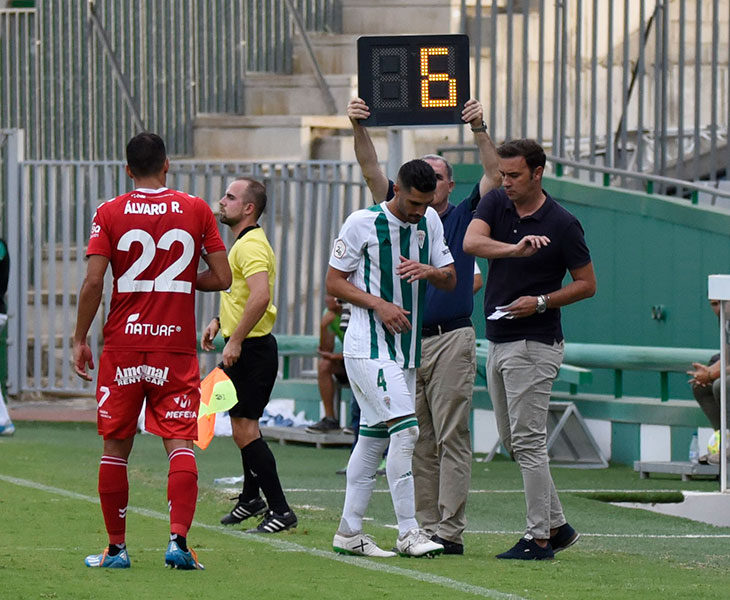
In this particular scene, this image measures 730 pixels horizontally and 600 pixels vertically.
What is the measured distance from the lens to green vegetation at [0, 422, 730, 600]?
7055 millimetres

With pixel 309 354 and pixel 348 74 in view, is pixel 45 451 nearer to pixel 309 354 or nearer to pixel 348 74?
pixel 309 354

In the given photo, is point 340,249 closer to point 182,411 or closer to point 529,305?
point 529,305

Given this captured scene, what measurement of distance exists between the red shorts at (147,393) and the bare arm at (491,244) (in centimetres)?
153

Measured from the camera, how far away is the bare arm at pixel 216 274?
7641 millimetres

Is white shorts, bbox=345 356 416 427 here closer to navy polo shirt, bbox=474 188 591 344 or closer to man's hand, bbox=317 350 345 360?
navy polo shirt, bbox=474 188 591 344

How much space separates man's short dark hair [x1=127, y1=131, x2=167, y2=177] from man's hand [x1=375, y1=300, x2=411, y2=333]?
47.2 inches

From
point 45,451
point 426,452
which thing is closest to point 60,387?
point 45,451

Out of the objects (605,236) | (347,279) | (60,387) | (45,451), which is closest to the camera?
(347,279)

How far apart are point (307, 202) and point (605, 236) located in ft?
10.7

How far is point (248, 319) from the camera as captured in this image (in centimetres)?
921

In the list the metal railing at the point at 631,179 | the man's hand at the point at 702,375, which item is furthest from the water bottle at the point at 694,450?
the metal railing at the point at 631,179

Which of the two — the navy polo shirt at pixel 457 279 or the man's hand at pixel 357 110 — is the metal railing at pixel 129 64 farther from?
the navy polo shirt at pixel 457 279

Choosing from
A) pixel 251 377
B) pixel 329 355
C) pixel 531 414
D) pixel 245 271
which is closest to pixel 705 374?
pixel 329 355

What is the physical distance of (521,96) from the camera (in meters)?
17.1
